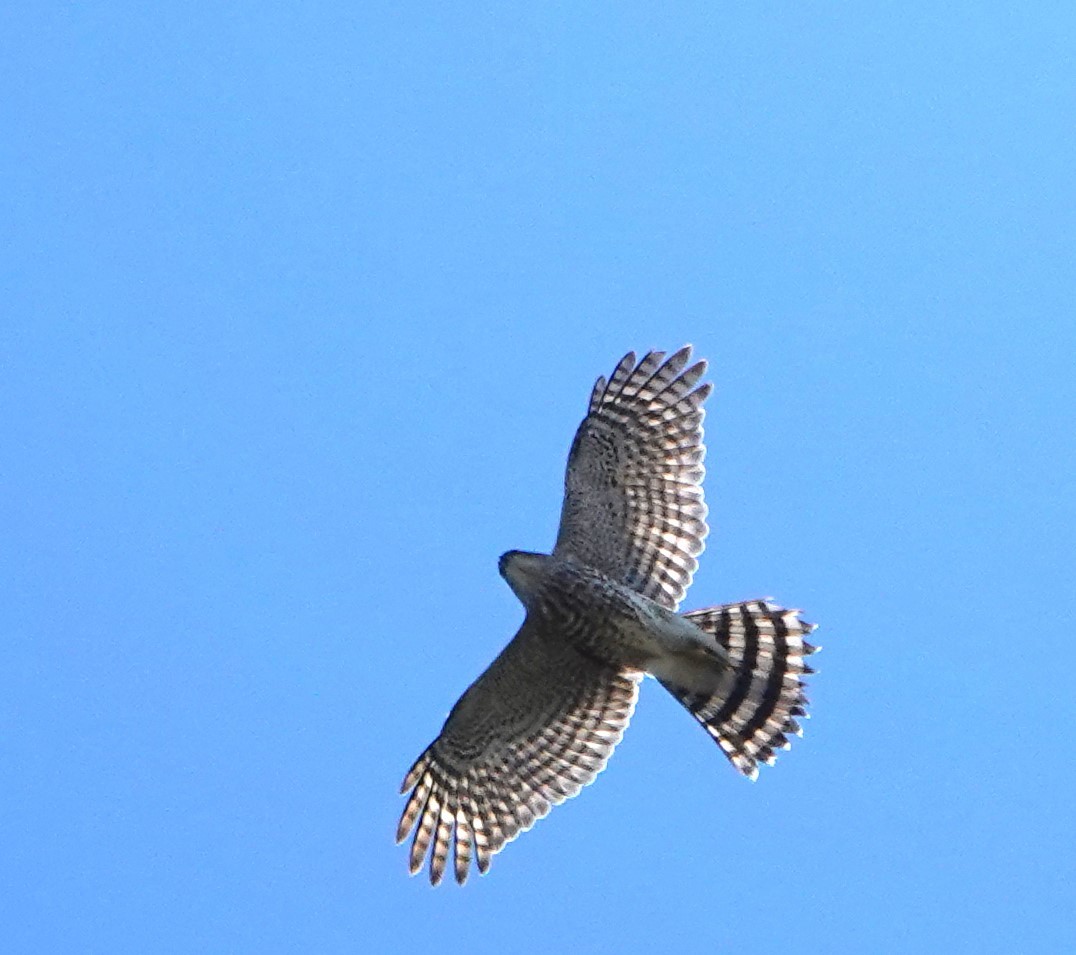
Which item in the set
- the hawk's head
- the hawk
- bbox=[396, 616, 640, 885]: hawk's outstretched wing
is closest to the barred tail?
the hawk

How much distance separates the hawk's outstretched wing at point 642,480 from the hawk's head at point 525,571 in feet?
1.26

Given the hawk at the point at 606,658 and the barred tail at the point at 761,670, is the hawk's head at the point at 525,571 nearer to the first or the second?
the hawk at the point at 606,658

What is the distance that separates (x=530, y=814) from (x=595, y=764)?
0.48 meters

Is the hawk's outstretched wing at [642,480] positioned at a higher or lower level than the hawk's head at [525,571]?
higher

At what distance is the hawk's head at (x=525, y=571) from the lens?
11.5m

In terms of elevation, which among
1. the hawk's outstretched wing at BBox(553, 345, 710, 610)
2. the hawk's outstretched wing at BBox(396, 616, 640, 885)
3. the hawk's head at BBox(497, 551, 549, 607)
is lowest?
the hawk's outstretched wing at BBox(396, 616, 640, 885)

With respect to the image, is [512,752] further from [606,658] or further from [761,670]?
[761,670]

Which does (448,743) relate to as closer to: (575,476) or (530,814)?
(530,814)

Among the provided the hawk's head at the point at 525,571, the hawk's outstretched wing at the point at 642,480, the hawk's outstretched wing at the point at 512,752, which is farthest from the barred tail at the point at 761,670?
the hawk's head at the point at 525,571

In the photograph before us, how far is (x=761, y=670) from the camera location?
11.7m

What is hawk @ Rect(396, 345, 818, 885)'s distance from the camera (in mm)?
11664

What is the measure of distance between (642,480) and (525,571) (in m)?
0.98

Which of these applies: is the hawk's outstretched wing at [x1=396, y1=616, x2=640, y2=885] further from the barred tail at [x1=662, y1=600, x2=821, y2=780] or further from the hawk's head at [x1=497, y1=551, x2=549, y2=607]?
the barred tail at [x1=662, y1=600, x2=821, y2=780]

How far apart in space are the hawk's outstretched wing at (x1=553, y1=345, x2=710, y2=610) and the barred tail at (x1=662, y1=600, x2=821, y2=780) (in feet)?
1.18
